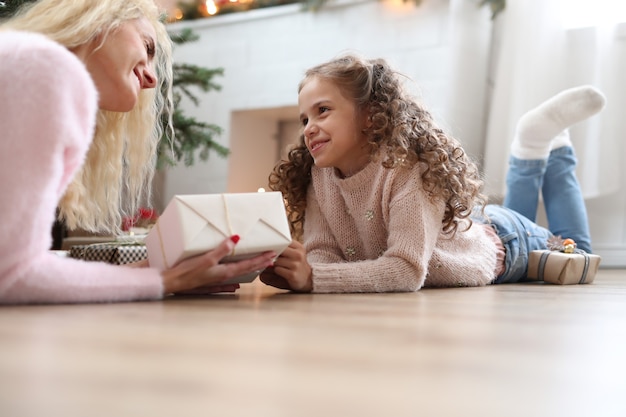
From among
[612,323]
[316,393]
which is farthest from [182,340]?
[612,323]

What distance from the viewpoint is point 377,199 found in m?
1.41

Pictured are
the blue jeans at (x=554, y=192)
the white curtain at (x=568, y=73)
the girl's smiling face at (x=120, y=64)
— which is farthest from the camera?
the white curtain at (x=568, y=73)

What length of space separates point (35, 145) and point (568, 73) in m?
2.15

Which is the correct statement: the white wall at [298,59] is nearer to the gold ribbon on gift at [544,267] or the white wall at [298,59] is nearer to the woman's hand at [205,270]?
the gold ribbon on gift at [544,267]

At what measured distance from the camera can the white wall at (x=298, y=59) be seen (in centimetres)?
268

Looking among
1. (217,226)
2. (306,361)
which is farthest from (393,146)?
(306,361)

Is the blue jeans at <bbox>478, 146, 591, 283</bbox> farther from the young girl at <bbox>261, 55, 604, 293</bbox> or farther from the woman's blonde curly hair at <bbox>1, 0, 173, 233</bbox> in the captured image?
the woman's blonde curly hair at <bbox>1, 0, 173, 233</bbox>

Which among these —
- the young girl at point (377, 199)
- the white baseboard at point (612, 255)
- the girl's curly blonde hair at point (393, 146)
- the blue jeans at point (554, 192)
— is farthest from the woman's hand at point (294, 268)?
the white baseboard at point (612, 255)

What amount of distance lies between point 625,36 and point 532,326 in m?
2.01

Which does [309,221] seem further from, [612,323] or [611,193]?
Result: [611,193]

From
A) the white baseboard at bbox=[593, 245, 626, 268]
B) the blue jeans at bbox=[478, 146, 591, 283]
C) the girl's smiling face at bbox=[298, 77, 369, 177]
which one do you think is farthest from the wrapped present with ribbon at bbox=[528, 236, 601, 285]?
the white baseboard at bbox=[593, 245, 626, 268]

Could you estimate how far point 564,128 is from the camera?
2.15 meters

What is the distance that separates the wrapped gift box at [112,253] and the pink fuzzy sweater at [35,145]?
0.62 metres

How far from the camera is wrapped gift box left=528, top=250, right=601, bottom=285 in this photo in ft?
5.69
